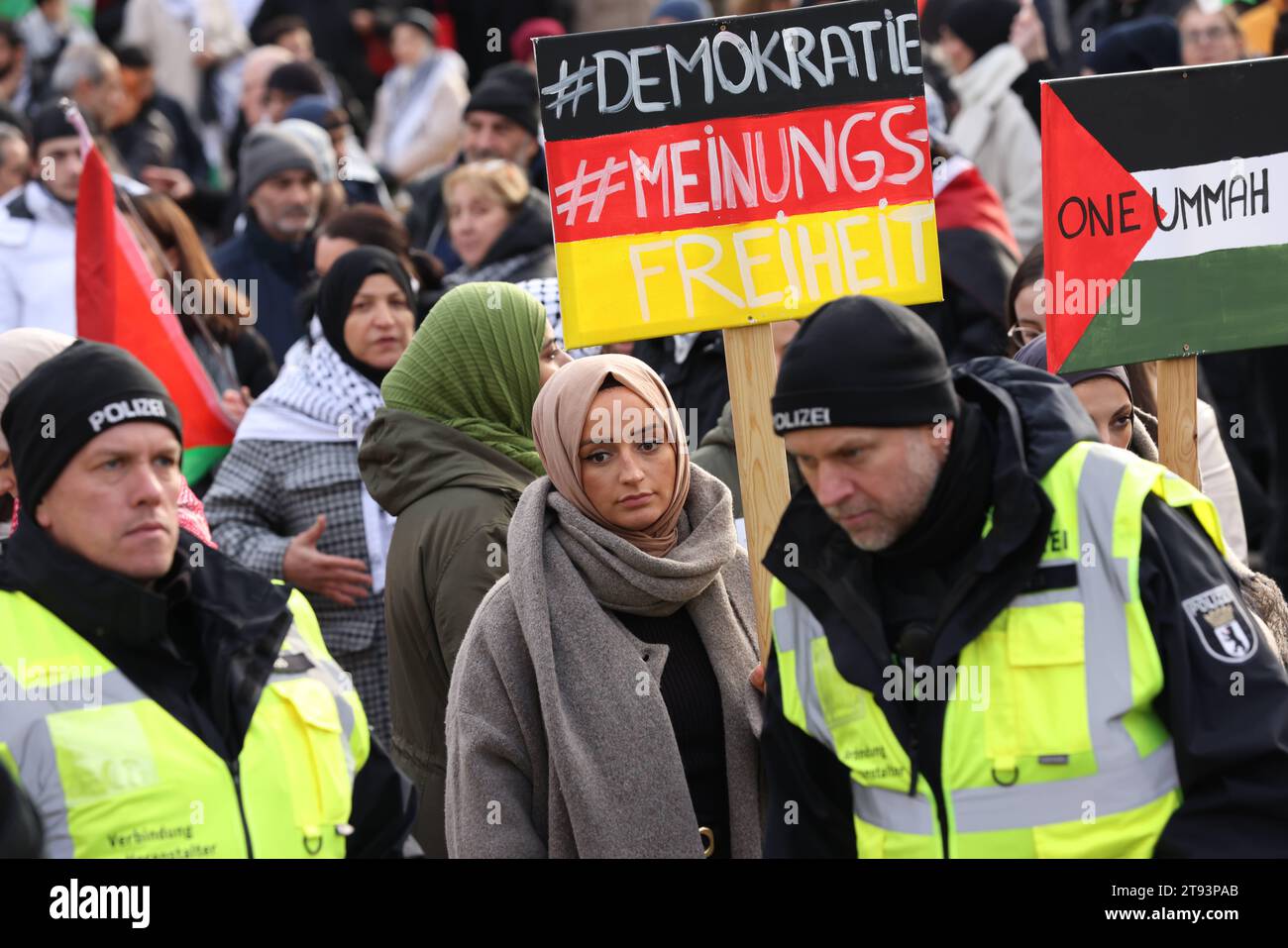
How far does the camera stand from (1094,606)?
3170 millimetres

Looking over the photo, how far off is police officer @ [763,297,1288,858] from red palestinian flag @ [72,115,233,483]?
3616 mm

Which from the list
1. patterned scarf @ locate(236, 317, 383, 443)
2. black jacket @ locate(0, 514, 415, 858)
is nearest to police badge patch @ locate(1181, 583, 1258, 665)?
black jacket @ locate(0, 514, 415, 858)

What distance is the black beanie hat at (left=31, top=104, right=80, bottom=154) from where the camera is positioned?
8562mm

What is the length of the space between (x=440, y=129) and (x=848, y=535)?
8769mm

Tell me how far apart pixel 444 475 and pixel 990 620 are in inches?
78.6

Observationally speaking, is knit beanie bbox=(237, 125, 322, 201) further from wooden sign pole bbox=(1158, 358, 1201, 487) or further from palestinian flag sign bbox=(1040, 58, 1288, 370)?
wooden sign pole bbox=(1158, 358, 1201, 487)

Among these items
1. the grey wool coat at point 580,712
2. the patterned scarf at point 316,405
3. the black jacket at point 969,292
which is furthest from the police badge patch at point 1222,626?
the black jacket at point 969,292

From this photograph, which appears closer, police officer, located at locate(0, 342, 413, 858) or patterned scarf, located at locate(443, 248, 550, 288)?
police officer, located at locate(0, 342, 413, 858)

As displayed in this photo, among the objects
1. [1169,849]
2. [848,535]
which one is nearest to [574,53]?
[848,535]

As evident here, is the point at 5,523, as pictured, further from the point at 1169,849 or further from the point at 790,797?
the point at 1169,849

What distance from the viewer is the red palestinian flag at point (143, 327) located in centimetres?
649

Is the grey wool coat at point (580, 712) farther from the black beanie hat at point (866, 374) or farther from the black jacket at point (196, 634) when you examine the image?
the black beanie hat at point (866, 374)
